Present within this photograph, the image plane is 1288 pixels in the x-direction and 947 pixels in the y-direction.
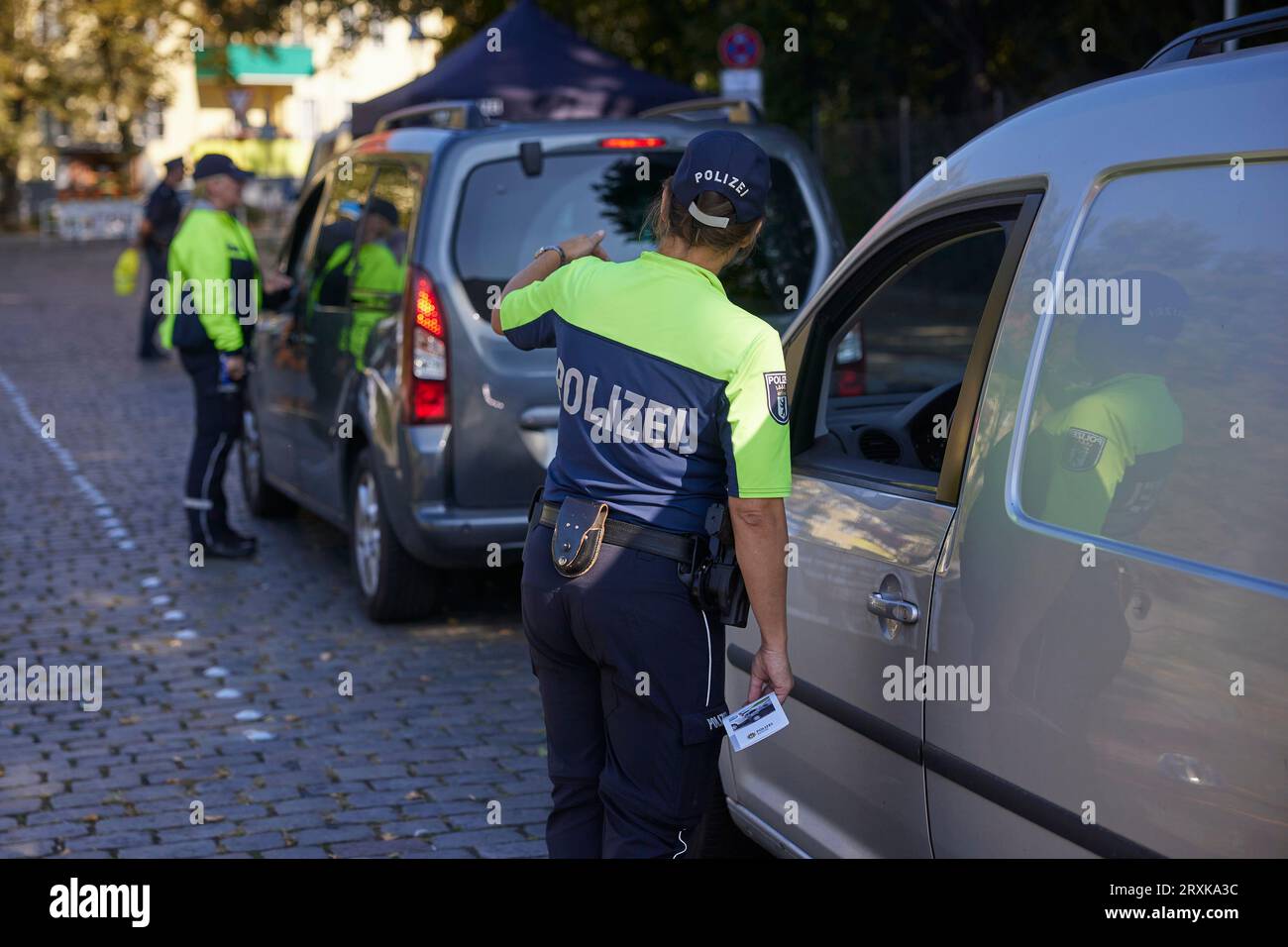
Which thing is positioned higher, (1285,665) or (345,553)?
(1285,665)

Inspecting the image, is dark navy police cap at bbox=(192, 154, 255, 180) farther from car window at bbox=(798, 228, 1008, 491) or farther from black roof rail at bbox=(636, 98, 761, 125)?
car window at bbox=(798, 228, 1008, 491)

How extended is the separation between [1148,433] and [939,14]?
2102cm

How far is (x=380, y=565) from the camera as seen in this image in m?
7.07

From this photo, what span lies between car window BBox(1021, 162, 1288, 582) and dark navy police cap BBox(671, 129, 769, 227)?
61cm

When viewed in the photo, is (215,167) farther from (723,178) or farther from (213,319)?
(723,178)

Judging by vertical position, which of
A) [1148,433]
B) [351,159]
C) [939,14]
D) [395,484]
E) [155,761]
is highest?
[939,14]

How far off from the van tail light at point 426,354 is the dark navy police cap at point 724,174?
11.2 feet

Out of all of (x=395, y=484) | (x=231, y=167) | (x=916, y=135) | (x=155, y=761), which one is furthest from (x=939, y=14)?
(x=155, y=761)

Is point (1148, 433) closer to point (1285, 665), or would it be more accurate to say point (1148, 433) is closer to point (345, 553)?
point (1285, 665)

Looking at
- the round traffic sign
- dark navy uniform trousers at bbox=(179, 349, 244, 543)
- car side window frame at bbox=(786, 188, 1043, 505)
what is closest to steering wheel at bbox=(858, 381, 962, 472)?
car side window frame at bbox=(786, 188, 1043, 505)

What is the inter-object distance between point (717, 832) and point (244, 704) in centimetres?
246

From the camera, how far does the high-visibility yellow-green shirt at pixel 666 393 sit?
3127 mm

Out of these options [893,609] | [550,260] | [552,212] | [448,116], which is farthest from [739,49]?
[893,609]
